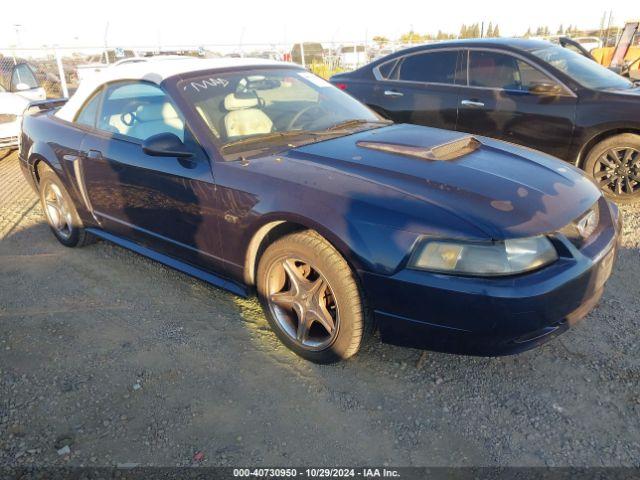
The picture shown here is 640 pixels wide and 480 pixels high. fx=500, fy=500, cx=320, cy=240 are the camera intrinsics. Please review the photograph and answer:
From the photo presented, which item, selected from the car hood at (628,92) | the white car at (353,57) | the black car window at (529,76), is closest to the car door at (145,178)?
the black car window at (529,76)

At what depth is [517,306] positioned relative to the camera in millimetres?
2113

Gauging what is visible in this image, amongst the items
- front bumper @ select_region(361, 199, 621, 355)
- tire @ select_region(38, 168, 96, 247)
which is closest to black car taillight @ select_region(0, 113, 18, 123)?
tire @ select_region(38, 168, 96, 247)

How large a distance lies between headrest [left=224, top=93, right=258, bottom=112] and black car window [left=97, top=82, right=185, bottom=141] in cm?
32

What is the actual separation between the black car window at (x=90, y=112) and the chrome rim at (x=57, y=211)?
69 centimetres

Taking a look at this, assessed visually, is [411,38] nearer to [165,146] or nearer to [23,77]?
[23,77]

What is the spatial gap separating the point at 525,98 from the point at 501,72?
0.44 m

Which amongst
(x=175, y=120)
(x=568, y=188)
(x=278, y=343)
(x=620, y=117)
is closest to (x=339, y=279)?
(x=278, y=343)

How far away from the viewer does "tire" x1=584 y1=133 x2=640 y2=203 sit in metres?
4.70

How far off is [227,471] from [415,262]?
46.9 inches

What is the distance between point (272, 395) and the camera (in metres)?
2.53

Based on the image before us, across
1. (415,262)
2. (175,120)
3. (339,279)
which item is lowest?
(339,279)

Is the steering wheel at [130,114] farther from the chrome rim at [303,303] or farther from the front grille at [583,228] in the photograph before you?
the front grille at [583,228]

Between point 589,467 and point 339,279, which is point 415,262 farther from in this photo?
point 589,467

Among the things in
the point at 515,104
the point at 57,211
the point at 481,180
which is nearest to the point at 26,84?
the point at 57,211
